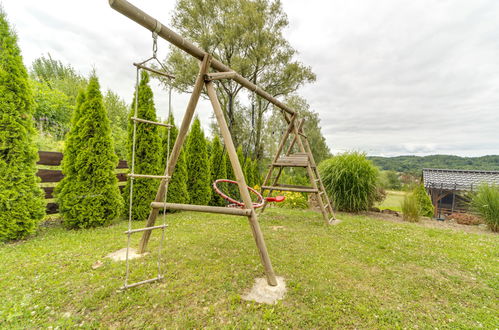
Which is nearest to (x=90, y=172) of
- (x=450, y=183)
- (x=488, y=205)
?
(x=488, y=205)

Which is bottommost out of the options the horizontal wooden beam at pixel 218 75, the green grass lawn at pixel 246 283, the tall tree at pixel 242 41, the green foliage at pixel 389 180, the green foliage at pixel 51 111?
the green grass lawn at pixel 246 283

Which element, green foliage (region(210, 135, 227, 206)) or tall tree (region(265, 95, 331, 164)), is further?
tall tree (region(265, 95, 331, 164))

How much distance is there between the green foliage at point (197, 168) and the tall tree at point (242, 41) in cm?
376

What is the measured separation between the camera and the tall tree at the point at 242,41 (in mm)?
10344

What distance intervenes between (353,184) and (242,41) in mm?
8944

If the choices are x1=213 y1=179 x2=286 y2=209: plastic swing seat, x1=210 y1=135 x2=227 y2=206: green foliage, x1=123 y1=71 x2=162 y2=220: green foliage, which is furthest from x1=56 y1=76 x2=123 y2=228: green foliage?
x1=210 y1=135 x2=227 y2=206: green foliage

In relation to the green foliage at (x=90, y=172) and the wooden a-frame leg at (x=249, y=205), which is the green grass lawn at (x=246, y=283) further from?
the green foliage at (x=90, y=172)

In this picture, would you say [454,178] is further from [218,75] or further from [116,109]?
[116,109]

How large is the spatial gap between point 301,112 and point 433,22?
12.0 meters

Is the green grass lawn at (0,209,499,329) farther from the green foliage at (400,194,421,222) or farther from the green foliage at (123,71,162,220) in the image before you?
the green foliage at (400,194,421,222)

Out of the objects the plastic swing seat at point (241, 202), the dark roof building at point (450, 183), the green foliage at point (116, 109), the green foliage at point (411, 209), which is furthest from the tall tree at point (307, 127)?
the plastic swing seat at point (241, 202)

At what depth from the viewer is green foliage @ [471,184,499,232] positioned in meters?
5.37

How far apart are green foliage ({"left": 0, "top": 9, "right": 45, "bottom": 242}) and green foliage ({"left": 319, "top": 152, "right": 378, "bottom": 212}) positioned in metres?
7.48

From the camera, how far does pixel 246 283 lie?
88.6 inches
